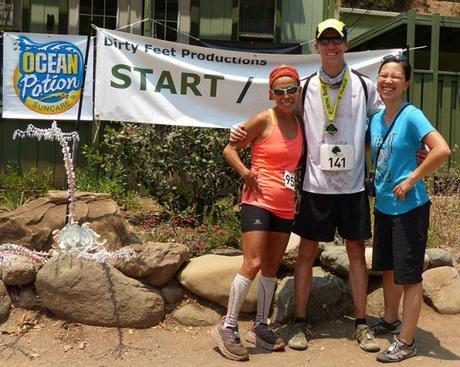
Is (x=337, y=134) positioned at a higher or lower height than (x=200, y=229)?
higher

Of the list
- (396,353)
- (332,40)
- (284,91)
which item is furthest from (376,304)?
(332,40)

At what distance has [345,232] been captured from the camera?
4.09 meters

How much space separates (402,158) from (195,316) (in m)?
1.96

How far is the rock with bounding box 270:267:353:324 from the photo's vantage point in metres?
4.59

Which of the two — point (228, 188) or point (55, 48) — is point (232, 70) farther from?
point (55, 48)

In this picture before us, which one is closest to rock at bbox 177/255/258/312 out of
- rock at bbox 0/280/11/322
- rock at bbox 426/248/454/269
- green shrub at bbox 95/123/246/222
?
rock at bbox 0/280/11/322

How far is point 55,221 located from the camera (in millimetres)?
4797

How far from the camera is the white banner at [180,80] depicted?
6.12 m

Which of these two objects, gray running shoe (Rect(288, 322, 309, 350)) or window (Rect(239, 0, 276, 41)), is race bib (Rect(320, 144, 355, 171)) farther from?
window (Rect(239, 0, 276, 41))

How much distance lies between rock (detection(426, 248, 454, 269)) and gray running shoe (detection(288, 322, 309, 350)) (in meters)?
1.55

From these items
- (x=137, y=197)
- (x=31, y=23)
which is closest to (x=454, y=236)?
(x=137, y=197)

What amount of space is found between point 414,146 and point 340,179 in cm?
53

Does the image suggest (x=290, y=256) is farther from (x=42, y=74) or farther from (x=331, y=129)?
(x=42, y=74)

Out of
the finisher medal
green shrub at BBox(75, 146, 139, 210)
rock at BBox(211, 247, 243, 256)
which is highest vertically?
the finisher medal
